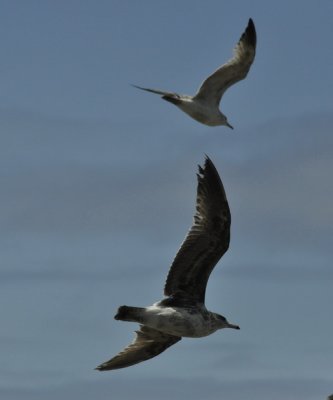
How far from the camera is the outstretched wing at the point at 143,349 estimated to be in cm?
2198

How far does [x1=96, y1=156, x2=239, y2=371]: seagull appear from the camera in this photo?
67.0ft

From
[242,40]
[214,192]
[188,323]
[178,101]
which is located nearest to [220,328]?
[188,323]

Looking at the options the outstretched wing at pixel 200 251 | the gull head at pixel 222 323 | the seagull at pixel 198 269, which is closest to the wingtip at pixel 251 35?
the seagull at pixel 198 269

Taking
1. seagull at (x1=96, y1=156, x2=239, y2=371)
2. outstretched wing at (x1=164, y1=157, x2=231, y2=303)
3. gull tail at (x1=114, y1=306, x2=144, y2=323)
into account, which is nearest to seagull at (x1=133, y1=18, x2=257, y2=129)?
seagull at (x1=96, y1=156, x2=239, y2=371)

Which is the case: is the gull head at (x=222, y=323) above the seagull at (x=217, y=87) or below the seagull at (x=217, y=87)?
below

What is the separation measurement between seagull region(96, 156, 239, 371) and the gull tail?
41cm

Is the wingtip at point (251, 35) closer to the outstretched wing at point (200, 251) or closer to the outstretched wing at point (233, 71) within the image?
the outstretched wing at point (233, 71)

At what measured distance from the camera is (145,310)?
19.9 m

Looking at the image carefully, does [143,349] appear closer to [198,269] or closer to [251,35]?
[198,269]

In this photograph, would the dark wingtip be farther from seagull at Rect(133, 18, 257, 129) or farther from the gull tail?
the gull tail

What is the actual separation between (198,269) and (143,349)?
90.3 inches

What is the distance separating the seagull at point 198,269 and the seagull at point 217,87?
10.6 ft

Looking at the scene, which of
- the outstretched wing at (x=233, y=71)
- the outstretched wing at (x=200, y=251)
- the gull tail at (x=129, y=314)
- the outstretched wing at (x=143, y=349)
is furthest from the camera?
the outstretched wing at (x=233, y=71)

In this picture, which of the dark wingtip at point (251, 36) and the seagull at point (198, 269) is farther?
the dark wingtip at point (251, 36)
